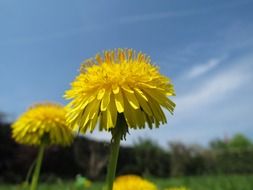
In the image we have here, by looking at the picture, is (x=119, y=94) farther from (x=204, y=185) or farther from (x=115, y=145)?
(x=204, y=185)

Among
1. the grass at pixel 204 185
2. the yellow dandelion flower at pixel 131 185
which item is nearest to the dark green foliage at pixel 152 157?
the grass at pixel 204 185

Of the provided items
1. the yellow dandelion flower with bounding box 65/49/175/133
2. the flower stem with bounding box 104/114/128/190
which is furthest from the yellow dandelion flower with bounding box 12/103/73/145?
the flower stem with bounding box 104/114/128/190

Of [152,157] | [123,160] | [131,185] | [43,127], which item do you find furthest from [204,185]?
[152,157]

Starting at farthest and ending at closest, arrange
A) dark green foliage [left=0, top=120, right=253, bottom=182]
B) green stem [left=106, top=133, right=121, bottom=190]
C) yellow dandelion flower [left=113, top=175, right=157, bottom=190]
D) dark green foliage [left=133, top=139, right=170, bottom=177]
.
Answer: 1. dark green foliage [left=133, top=139, right=170, bottom=177]
2. dark green foliage [left=0, top=120, right=253, bottom=182]
3. yellow dandelion flower [left=113, top=175, right=157, bottom=190]
4. green stem [left=106, top=133, right=121, bottom=190]

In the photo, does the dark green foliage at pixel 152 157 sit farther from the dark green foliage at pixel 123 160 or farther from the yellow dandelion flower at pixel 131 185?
the yellow dandelion flower at pixel 131 185

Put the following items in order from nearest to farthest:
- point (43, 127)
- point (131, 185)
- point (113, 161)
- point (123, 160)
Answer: point (113, 161) → point (131, 185) → point (43, 127) → point (123, 160)

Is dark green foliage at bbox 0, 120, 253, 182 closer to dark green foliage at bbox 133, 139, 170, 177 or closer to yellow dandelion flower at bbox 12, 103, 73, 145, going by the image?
dark green foliage at bbox 133, 139, 170, 177

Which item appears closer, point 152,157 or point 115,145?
point 115,145
